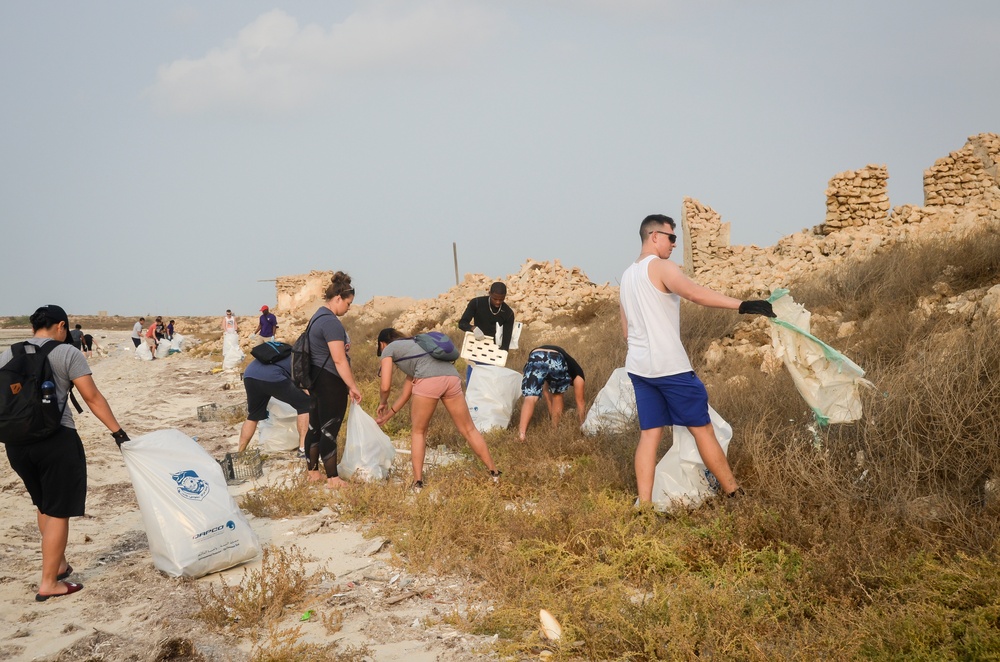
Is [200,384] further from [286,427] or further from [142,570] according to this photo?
[142,570]

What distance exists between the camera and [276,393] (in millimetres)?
6914

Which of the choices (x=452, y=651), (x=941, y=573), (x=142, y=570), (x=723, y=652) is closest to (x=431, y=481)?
(x=142, y=570)

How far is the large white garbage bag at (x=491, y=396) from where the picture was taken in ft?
24.5

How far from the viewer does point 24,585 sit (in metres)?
4.46

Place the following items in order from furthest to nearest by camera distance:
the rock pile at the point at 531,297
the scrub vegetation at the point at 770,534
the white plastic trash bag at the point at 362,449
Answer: the rock pile at the point at 531,297
the white plastic trash bag at the point at 362,449
the scrub vegetation at the point at 770,534

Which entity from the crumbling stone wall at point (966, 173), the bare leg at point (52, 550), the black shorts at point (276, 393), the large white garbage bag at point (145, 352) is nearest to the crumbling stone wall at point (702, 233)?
the crumbling stone wall at point (966, 173)

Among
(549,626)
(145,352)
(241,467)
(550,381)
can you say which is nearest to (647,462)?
(549,626)

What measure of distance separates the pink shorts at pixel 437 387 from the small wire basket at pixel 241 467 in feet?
7.75

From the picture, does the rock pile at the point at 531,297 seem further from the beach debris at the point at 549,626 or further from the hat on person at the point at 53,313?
the beach debris at the point at 549,626

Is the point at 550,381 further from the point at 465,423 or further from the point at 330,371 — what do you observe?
the point at 330,371

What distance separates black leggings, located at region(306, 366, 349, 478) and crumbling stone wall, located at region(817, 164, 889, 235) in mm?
10825

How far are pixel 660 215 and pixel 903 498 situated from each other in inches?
80.8

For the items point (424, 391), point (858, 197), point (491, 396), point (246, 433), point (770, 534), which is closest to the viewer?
point (770, 534)

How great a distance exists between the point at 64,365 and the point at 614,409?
13.8 ft
